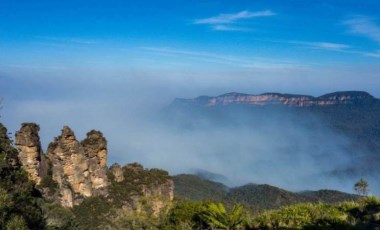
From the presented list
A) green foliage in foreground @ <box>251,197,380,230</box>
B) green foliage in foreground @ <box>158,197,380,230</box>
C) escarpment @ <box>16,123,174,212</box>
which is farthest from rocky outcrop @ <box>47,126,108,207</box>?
green foliage in foreground @ <box>251,197,380,230</box>

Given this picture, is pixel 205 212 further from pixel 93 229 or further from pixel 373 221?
pixel 93 229

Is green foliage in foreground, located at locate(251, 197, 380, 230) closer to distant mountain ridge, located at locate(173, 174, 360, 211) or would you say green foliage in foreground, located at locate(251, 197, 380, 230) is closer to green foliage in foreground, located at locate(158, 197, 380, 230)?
green foliage in foreground, located at locate(158, 197, 380, 230)

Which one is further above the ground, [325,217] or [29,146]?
[325,217]

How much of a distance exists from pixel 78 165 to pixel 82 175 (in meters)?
2.39

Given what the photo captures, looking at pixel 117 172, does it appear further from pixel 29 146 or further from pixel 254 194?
pixel 254 194

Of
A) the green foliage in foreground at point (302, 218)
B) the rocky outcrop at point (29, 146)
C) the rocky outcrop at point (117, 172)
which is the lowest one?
the rocky outcrop at point (117, 172)

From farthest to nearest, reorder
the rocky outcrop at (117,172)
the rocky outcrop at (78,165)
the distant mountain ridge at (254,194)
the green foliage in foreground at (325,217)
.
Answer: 1. the distant mountain ridge at (254,194)
2. the rocky outcrop at (117,172)
3. the rocky outcrop at (78,165)
4. the green foliage in foreground at (325,217)

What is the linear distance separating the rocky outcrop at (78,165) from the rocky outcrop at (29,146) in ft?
18.6

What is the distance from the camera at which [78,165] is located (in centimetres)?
7431

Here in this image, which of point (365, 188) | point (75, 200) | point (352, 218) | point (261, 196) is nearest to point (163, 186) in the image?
point (75, 200)

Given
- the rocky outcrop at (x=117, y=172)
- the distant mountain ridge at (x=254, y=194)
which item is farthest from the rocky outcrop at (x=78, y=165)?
the distant mountain ridge at (x=254, y=194)

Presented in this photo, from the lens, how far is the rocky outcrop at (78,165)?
234 ft

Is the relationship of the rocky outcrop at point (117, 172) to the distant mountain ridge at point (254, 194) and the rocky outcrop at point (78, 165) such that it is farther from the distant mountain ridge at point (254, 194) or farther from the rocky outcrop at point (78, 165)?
the distant mountain ridge at point (254, 194)

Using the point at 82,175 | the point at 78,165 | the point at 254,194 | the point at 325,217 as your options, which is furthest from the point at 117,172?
the point at 254,194
